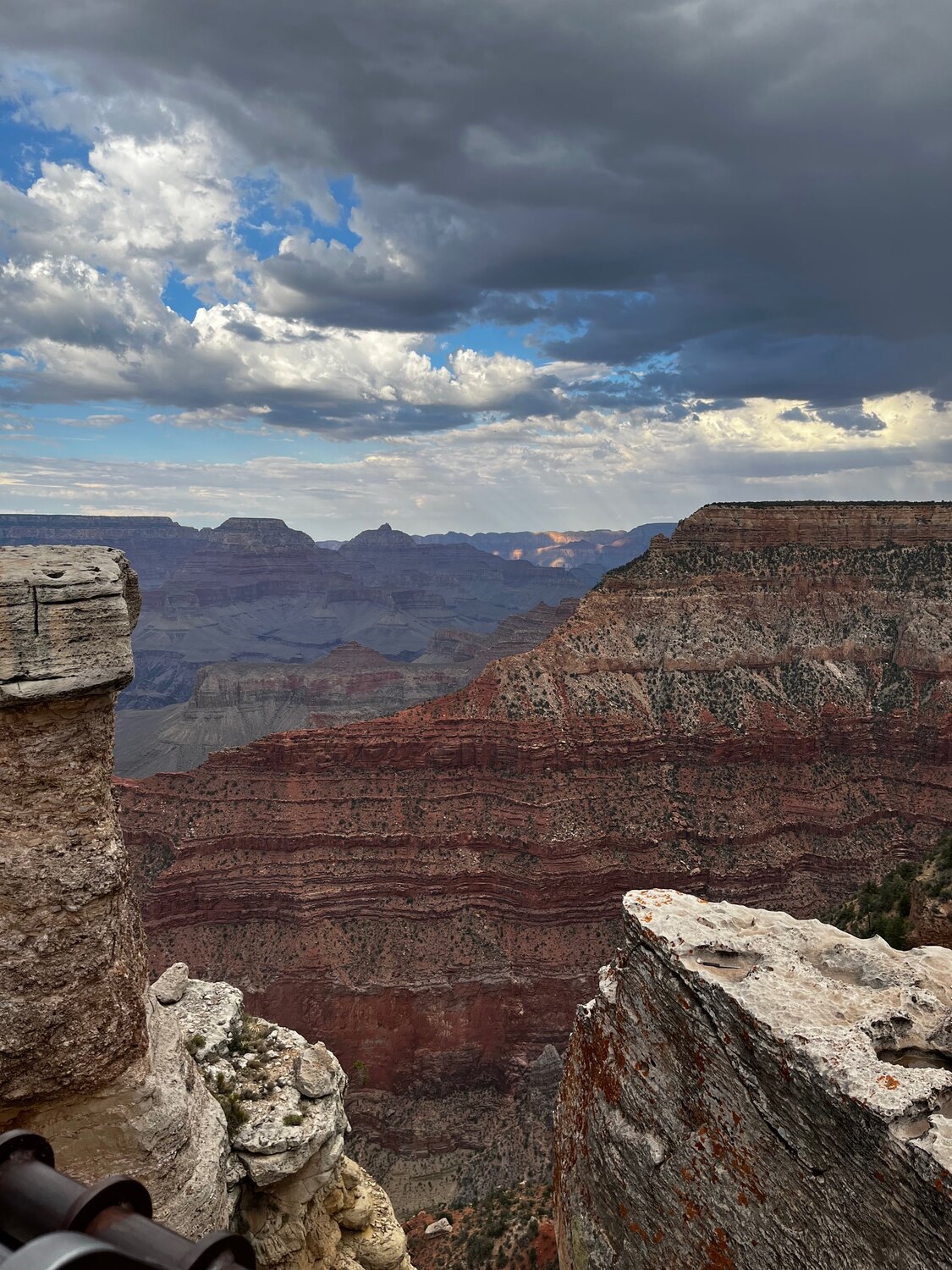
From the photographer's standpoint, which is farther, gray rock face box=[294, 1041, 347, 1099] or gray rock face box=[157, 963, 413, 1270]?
gray rock face box=[294, 1041, 347, 1099]

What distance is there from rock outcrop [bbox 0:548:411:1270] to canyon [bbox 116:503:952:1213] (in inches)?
1444

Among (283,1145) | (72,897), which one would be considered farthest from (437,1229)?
(72,897)

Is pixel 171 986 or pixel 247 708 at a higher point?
pixel 171 986

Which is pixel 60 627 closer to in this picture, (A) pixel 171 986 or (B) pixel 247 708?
(A) pixel 171 986

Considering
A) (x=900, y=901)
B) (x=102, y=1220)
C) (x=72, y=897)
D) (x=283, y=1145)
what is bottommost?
(x=900, y=901)

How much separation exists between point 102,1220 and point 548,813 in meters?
57.4

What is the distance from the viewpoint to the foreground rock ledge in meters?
8.84

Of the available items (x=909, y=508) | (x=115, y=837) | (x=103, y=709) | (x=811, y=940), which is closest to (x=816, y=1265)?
(x=811, y=940)

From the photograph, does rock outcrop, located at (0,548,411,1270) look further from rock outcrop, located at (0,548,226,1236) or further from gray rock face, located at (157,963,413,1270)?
gray rock face, located at (157,963,413,1270)

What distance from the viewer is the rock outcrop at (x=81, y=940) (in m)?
10.6

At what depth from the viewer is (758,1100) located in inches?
404

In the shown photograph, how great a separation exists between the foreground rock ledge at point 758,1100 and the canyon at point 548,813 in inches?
1412

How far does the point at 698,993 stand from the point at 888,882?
25.2 m

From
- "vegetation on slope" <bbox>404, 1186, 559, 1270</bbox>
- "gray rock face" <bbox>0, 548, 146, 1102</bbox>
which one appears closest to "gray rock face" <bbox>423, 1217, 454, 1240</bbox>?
"vegetation on slope" <bbox>404, 1186, 559, 1270</bbox>
